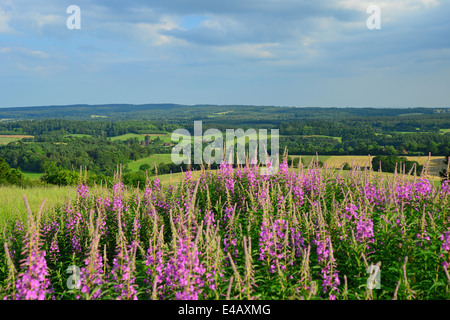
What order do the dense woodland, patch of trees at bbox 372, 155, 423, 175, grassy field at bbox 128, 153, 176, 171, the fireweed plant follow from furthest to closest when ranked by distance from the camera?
grassy field at bbox 128, 153, 176, 171
the dense woodland
patch of trees at bbox 372, 155, 423, 175
the fireweed plant

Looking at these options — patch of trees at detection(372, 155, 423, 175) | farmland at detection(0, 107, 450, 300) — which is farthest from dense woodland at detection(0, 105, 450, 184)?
farmland at detection(0, 107, 450, 300)

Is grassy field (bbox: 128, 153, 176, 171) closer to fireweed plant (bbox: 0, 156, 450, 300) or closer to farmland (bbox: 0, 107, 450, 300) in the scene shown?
farmland (bbox: 0, 107, 450, 300)

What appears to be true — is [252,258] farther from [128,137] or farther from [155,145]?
[128,137]

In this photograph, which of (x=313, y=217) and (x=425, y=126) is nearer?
(x=313, y=217)

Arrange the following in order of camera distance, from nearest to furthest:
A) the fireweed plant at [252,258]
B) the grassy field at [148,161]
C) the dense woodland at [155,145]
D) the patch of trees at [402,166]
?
1. the fireweed plant at [252,258]
2. the patch of trees at [402,166]
3. the dense woodland at [155,145]
4. the grassy field at [148,161]

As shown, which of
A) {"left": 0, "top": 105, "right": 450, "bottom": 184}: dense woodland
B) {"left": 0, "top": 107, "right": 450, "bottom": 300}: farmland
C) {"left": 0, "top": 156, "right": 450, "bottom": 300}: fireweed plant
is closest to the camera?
{"left": 0, "top": 156, "right": 450, "bottom": 300}: fireweed plant

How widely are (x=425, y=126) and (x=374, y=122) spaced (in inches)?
783

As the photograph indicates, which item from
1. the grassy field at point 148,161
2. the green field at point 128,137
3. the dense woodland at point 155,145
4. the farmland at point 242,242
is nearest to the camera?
the farmland at point 242,242

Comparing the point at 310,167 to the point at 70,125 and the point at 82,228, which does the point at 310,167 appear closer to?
the point at 82,228

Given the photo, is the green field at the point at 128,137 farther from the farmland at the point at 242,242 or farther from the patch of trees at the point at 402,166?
the farmland at the point at 242,242

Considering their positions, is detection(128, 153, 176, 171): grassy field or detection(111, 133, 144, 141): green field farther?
detection(111, 133, 144, 141): green field

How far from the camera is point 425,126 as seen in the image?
419 ft

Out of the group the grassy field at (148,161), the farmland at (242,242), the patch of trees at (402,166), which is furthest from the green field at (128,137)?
the farmland at (242,242)
